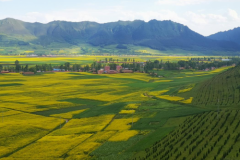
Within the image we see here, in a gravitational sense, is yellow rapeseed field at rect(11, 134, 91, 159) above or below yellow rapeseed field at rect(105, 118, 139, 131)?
below

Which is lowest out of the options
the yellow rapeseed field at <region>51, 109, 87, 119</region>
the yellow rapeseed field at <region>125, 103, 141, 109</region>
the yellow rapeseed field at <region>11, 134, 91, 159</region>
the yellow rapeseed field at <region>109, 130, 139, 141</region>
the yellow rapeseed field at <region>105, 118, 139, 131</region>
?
the yellow rapeseed field at <region>11, 134, 91, 159</region>

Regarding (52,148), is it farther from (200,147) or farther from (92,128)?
(200,147)

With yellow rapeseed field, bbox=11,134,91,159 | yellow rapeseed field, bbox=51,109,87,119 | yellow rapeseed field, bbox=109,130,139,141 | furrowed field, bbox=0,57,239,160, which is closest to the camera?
yellow rapeseed field, bbox=11,134,91,159

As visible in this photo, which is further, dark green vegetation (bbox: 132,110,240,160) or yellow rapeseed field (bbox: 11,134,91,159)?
yellow rapeseed field (bbox: 11,134,91,159)

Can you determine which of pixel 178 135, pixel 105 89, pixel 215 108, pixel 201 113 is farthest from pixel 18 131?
pixel 105 89

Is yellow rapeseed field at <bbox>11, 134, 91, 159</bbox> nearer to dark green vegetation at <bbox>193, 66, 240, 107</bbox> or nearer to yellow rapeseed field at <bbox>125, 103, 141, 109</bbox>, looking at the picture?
yellow rapeseed field at <bbox>125, 103, 141, 109</bbox>

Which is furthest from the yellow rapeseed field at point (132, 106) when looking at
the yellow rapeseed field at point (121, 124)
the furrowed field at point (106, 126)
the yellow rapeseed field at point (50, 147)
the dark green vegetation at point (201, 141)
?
the yellow rapeseed field at point (50, 147)

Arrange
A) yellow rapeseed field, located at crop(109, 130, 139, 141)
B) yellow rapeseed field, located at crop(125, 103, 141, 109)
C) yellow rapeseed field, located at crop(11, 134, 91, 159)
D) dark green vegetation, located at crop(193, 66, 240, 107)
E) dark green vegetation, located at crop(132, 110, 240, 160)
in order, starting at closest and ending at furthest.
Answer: dark green vegetation, located at crop(132, 110, 240, 160), yellow rapeseed field, located at crop(11, 134, 91, 159), yellow rapeseed field, located at crop(109, 130, 139, 141), dark green vegetation, located at crop(193, 66, 240, 107), yellow rapeseed field, located at crop(125, 103, 141, 109)

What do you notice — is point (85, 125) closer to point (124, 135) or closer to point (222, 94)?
point (124, 135)

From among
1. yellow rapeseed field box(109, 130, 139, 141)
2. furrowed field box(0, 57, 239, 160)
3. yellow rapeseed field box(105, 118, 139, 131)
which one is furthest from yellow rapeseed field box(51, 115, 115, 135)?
yellow rapeseed field box(109, 130, 139, 141)
